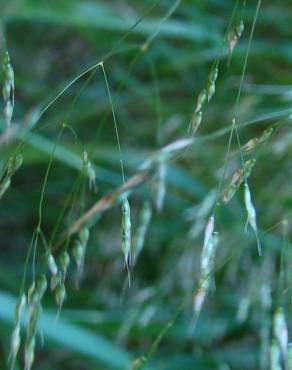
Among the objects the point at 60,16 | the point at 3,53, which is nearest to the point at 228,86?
the point at 60,16

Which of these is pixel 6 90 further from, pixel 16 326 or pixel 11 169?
pixel 16 326

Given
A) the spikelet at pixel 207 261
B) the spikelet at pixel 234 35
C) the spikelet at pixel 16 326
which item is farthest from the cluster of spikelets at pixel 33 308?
the spikelet at pixel 234 35

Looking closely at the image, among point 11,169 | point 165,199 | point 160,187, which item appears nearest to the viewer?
point 11,169

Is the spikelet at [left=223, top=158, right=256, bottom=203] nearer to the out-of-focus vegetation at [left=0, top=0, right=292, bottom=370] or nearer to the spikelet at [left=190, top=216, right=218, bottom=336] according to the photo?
the spikelet at [left=190, top=216, right=218, bottom=336]

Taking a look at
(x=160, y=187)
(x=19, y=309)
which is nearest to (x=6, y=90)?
(x=19, y=309)

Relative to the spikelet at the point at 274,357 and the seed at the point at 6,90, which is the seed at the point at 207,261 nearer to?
the spikelet at the point at 274,357

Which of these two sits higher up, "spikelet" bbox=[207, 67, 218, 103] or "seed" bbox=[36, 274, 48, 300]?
"spikelet" bbox=[207, 67, 218, 103]

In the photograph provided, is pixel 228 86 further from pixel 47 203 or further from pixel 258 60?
pixel 47 203

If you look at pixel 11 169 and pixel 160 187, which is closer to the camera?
pixel 11 169

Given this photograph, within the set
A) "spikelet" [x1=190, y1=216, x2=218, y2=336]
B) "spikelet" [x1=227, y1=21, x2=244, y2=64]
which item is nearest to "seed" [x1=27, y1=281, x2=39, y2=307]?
"spikelet" [x1=190, y1=216, x2=218, y2=336]
